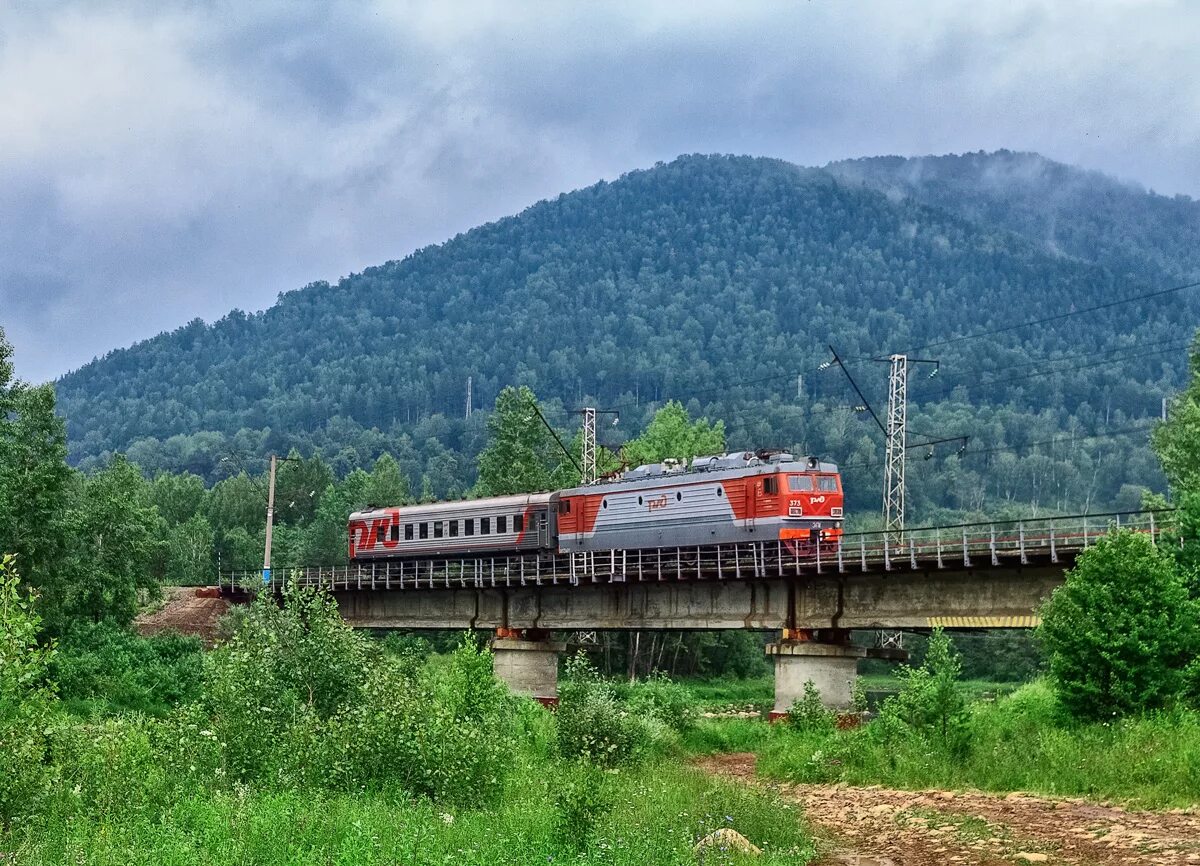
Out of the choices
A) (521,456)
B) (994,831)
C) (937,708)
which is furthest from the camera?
(521,456)

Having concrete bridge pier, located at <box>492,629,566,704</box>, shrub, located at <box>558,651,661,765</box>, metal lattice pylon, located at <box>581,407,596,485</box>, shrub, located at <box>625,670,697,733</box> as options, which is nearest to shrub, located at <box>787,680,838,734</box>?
shrub, located at <box>625,670,697,733</box>

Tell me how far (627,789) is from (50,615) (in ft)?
127

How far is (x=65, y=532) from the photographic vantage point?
199ft

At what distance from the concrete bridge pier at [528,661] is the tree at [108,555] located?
18218 millimetres

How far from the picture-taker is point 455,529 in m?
71.0

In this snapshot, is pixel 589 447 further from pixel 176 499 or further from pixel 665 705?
pixel 176 499

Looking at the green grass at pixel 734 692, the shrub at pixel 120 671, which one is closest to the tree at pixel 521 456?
the green grass at pixel 734 692

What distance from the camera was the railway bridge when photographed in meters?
45.6

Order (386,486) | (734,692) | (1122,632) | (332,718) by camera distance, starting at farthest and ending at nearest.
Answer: (386,486) → (734,692) → (1122,632) → (332,718)

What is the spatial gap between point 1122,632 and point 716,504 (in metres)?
23.8

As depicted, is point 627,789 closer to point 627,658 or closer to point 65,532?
point 65,532

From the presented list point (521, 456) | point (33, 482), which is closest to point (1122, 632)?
point (33, 482)

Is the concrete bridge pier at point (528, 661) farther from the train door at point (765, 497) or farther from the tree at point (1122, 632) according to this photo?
the tree at point (1122, 632)

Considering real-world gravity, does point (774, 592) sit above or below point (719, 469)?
below
